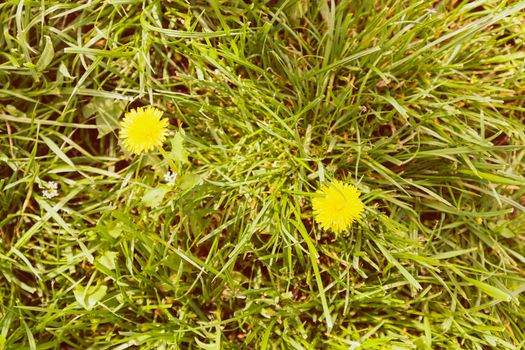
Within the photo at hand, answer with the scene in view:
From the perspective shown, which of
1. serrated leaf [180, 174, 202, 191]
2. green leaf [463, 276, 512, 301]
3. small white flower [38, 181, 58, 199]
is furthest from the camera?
small white flower [38, 181, 58, 199]

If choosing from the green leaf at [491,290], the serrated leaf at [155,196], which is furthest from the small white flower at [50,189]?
the green leaf at [491,290]

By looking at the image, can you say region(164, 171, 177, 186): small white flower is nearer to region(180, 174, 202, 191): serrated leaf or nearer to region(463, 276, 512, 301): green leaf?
region(180, 174, 202, 191): serrated leaf

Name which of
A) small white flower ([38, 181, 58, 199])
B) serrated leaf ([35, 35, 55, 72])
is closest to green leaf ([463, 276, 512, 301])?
small white flower ([38, 181, 58, 199])

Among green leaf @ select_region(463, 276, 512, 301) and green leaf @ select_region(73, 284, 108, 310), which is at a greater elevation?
green leaf @ select_region(463, 276, 512, 301)

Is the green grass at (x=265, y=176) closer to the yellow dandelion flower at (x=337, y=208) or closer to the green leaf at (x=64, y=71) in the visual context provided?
the green leaf at (x=64, y=71)

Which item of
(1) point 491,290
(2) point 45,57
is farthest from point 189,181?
(1) point 491,290

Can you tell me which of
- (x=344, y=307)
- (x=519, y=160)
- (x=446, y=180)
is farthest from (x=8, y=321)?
(x=519, y=160)

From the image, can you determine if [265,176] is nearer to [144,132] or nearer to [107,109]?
[144,132]
